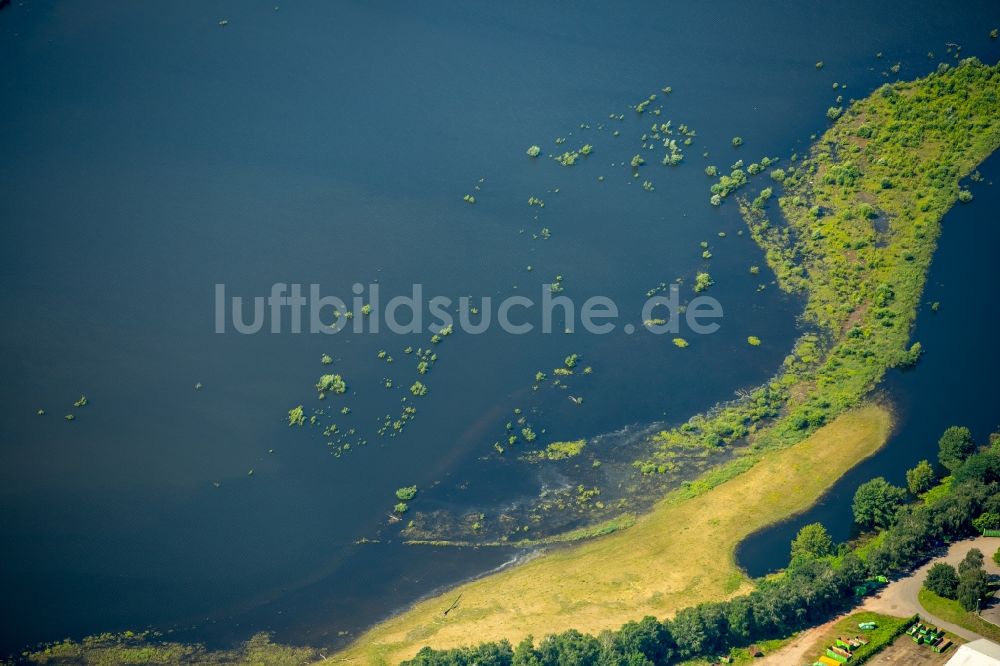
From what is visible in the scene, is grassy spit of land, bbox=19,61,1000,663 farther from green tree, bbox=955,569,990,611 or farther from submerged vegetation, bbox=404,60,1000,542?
green tree, bbox=955,569,990,611


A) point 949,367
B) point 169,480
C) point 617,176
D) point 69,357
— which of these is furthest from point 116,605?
point 949,367

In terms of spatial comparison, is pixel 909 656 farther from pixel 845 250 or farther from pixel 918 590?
pixel 845 250

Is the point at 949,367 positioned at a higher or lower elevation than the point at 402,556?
higher

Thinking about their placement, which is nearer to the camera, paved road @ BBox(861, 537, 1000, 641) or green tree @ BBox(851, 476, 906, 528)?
paved road @ BBox(861, 537, 1000, 641)

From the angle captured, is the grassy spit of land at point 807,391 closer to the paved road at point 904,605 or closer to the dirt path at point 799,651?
the dirt path at point 799,651

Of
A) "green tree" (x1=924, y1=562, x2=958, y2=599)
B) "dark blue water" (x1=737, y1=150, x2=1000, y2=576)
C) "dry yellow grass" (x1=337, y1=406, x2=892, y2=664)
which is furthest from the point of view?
"dark blue water" (x1=737, y1=150, x2=1000, y2=576)

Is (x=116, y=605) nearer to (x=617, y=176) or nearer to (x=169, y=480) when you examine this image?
(x=169, y=480)

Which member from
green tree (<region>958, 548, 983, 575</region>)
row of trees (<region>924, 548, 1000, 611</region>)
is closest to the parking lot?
row of trees (<region>924, 548, 1000, 611</region>)

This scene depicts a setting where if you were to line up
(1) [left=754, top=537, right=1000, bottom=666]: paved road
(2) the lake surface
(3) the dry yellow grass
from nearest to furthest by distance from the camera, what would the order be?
(1) [left=754, top=537, right=1000, bottom=666]: paved road < (3) the dry yellow grass < (2) the lake surface
